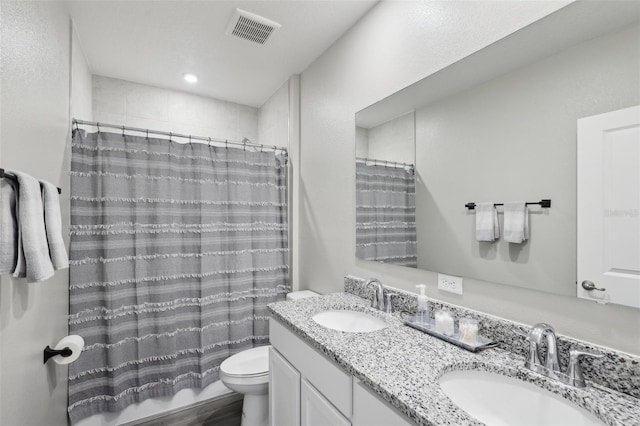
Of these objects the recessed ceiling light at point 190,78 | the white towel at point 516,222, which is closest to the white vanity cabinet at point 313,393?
the white towel at point 516,222

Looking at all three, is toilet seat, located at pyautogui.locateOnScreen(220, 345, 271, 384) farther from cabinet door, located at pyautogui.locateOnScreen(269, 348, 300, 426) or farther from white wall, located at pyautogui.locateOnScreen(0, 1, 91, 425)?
white wall, located at pyautogui.locateOnScreen(0, 1, 91, 425)

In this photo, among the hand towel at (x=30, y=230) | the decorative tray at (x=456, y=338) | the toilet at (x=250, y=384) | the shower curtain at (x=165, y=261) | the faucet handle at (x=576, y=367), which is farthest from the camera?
the shower curtain at (x=165, y=261)

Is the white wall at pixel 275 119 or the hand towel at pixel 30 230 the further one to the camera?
the white wall at pixel 275 119

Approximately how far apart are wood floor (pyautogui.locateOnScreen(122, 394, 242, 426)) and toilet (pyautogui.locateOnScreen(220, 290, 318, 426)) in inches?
11.4

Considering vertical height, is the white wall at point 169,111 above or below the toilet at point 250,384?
above

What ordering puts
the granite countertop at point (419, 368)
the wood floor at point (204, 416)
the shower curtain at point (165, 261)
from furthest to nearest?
the wood floor at point (204, 416), the shower curtain at point (165, 261), the granite countertop at point (419, 368)

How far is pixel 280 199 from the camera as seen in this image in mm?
2490

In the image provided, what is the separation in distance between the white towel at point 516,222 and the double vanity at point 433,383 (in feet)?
0.98

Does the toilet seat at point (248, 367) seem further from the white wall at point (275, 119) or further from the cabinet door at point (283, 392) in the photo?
the white wall at point (275, 119)

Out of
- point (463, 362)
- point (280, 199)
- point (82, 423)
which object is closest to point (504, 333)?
point (463, 362)

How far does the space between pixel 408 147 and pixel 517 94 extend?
53 cm

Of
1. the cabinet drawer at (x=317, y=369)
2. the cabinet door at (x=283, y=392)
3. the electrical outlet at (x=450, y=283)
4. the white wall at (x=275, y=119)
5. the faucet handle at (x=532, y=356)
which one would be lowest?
the cabinet door at (x=283, y=392)

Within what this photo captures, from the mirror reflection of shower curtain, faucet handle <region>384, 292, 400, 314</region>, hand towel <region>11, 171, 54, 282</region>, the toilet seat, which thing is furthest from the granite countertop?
hand towel <region>11, 171, 54, 282</region>

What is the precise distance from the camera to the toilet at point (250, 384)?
5.67 ft
